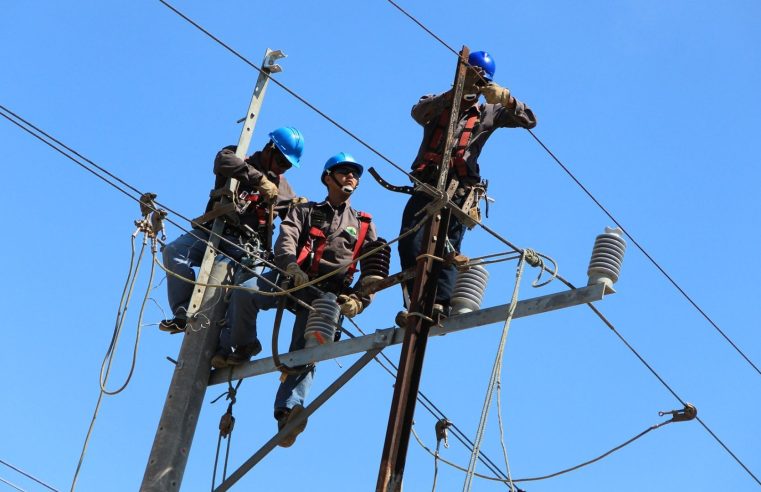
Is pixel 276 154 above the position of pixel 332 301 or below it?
above

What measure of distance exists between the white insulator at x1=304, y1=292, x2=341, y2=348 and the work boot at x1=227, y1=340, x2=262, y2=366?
363 mm

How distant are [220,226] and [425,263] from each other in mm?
1833

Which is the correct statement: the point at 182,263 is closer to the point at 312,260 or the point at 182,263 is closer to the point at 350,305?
the point at 312,260

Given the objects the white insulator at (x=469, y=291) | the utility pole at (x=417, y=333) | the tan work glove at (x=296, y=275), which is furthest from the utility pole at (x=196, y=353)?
the white insulator at (x=469, y=291)

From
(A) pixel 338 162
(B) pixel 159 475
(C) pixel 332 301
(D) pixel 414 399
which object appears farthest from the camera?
(A) pixel 338 162

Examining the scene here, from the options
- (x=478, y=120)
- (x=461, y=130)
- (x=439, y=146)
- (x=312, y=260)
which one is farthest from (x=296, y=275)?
(x=478, y=120)

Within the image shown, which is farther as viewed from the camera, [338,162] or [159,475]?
[338,162]

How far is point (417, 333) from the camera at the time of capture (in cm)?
907

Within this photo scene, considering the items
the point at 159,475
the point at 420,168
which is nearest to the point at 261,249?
the point at 420,168

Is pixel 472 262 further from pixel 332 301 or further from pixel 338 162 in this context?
pixel 338 162

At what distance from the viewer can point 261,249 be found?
35.0 feet

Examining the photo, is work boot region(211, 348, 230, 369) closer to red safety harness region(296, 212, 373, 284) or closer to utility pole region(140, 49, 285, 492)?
utility pole region(140, 49, 285, 492)

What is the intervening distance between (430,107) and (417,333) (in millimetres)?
2052

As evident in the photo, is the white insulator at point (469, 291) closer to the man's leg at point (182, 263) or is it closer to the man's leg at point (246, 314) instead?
the man's leg at point (246, 314)
